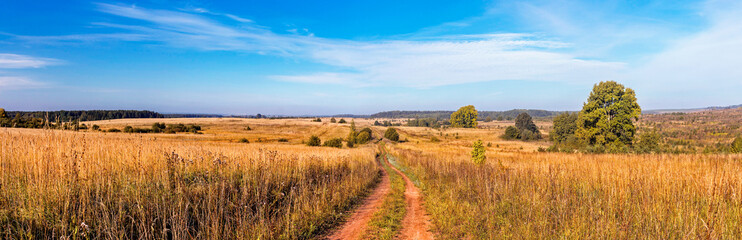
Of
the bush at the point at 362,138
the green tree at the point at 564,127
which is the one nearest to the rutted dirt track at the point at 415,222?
the bush at the point at 362,138

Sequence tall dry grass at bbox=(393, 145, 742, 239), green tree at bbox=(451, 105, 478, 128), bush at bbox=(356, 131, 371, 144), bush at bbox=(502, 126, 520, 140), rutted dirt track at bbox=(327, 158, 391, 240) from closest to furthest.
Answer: tall dry grass at bbox=(393, 145, 742, 239) → rutted dirt track at bbox=(327, 158, 391, 240) → bush at bbox=(356, 131, 371, 144) → bush at bbox=(502, 126, 520, 140) → green tree at bbox=(451, 105, 478, 128)

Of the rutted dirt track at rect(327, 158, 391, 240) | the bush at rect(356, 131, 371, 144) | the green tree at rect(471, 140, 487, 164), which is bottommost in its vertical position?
the bush at rect(356, 131, 371, 144)

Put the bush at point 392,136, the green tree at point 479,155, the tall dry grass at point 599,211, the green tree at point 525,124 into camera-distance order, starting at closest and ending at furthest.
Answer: the tall dry grass at point 599,211 → the green tree at point 479,155 → the bush at point 392,136 → the green tree at point 525,124

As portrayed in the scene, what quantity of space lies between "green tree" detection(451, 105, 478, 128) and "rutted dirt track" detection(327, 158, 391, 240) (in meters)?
119

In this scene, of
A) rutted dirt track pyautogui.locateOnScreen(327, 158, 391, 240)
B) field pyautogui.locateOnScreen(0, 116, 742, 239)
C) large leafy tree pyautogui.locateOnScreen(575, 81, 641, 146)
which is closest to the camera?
field pyautogui.locateOnScreen(0, 116, 742, 239)

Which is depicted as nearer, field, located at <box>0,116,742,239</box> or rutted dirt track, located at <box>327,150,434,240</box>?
field, located at <box>0,116,742,239</box>

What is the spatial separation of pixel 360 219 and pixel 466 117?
408 feet

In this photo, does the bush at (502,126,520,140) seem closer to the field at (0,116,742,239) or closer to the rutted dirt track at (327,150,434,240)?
the field at (0,116,742,239)

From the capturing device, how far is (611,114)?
40188mm

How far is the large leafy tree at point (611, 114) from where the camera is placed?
37.8 m

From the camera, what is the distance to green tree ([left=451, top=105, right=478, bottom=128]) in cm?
12425

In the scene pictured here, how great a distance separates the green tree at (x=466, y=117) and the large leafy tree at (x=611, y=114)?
3259 inches

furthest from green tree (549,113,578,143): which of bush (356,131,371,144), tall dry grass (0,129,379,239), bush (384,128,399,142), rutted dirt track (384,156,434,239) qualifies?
tall dry grass (0,129,379,239)

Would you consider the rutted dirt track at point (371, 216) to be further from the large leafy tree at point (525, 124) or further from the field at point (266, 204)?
the large leafy tree at point (525, 124)
